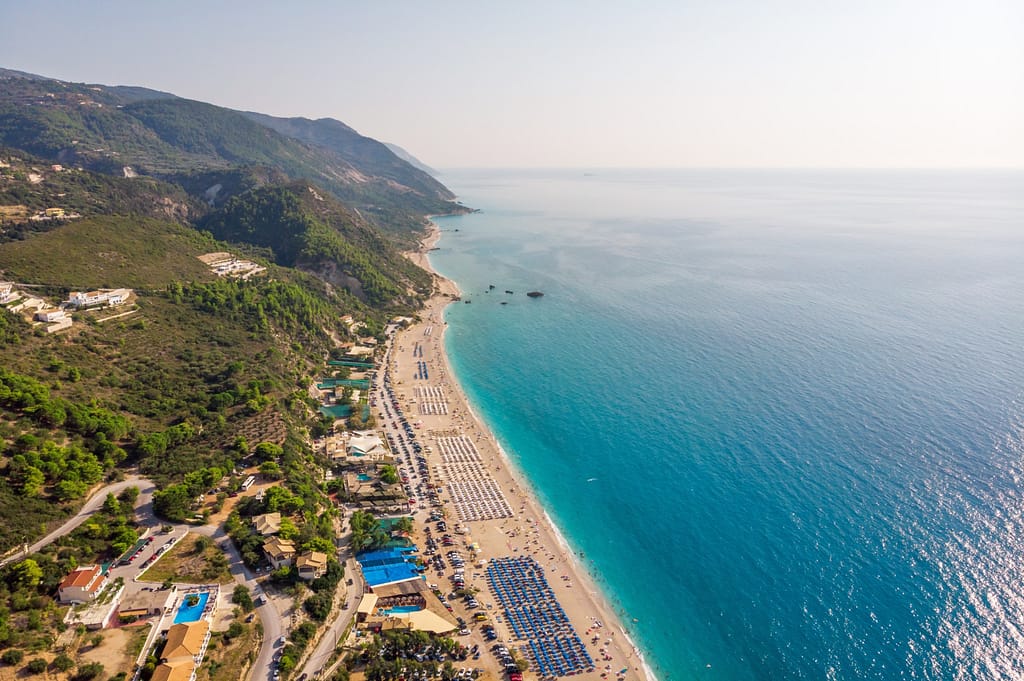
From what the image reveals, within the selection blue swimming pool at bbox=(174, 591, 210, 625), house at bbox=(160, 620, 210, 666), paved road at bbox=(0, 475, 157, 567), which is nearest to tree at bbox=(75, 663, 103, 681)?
house at bbox=(160, 620, 210, 666)

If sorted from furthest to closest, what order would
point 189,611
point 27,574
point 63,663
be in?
point 189,611 < point 27,574 < point 63,663

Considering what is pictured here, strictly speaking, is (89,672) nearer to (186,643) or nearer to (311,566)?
(186,643)

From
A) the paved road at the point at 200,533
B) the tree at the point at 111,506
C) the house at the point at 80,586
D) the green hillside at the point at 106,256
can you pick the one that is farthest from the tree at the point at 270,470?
the green hillside at the point at 106,256

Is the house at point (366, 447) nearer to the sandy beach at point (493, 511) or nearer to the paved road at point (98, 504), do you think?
the sandy beach at point (493, 511)

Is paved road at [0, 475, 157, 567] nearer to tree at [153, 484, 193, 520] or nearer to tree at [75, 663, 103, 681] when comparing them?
tree at [153, 484, 193, 520]

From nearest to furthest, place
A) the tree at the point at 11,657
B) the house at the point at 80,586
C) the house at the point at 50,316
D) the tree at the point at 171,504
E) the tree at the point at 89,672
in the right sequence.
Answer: the tree at the point at 11,657
the tree at the point at 89,672
the house at the point at 80,586
the tree at the point at 171,504
the house at the point at 50,316

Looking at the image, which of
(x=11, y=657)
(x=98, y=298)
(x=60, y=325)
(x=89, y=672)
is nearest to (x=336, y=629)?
(x=89, y=672)

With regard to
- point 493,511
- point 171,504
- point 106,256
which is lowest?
point 493,511
